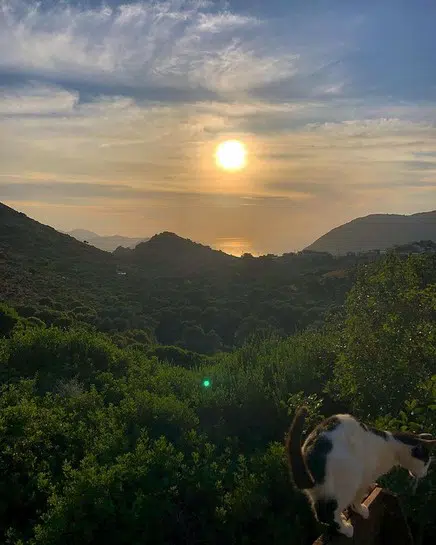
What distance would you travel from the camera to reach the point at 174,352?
2153cm

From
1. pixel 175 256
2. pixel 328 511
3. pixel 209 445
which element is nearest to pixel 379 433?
pixel 328 511

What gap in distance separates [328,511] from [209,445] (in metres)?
3.76

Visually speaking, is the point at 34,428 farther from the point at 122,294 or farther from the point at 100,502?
the point at 122,294

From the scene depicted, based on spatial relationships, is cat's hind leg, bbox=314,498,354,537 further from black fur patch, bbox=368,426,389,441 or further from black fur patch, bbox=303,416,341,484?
black fur patch, bbox=368,426,389,441

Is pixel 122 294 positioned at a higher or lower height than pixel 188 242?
lower

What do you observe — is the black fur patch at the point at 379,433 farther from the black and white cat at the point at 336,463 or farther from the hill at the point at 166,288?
the hill at the point at 166,288

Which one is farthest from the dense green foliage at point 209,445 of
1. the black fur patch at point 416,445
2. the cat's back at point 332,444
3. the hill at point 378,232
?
the hill at point 378,232

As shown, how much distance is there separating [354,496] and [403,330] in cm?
316

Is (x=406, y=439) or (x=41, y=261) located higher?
(x=41, y=261)

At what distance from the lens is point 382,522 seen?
4.70 m

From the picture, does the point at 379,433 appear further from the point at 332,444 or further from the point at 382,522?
the point at 382,522

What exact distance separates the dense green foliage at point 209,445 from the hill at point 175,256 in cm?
4209

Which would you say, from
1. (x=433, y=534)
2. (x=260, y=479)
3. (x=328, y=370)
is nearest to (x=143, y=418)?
(x=260, y=479)

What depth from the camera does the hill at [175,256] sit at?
54875mm
